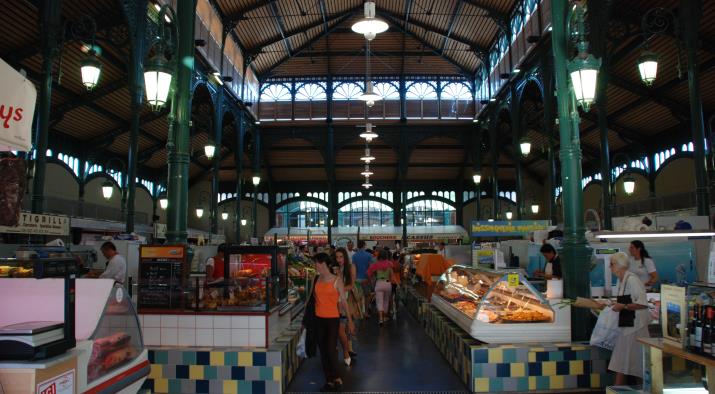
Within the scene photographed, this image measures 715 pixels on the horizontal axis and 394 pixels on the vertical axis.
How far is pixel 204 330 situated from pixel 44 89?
6181 millimetres

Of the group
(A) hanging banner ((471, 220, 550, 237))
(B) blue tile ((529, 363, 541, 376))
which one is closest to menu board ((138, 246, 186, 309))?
(B) blue tile ((529, 363, 541, 376))

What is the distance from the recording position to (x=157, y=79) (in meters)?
6.89

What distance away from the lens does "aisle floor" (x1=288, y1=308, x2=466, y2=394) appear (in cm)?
648

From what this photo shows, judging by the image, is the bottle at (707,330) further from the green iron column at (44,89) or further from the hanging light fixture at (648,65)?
the green iron column at (44,89)

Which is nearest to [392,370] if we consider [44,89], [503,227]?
[44,89]

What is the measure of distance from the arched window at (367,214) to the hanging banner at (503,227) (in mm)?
24781

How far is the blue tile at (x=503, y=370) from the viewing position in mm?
6105

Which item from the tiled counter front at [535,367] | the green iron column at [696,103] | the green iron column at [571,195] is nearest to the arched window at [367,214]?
the green iron column at [696,103]

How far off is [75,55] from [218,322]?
15.9m

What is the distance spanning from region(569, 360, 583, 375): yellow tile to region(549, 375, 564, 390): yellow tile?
0.14m

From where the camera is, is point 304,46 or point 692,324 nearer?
point 692,324

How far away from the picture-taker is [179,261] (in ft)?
22.6

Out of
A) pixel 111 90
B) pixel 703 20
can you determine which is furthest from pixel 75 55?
pixel 703 20

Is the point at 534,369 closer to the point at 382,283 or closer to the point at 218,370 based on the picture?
the point at 218,370
